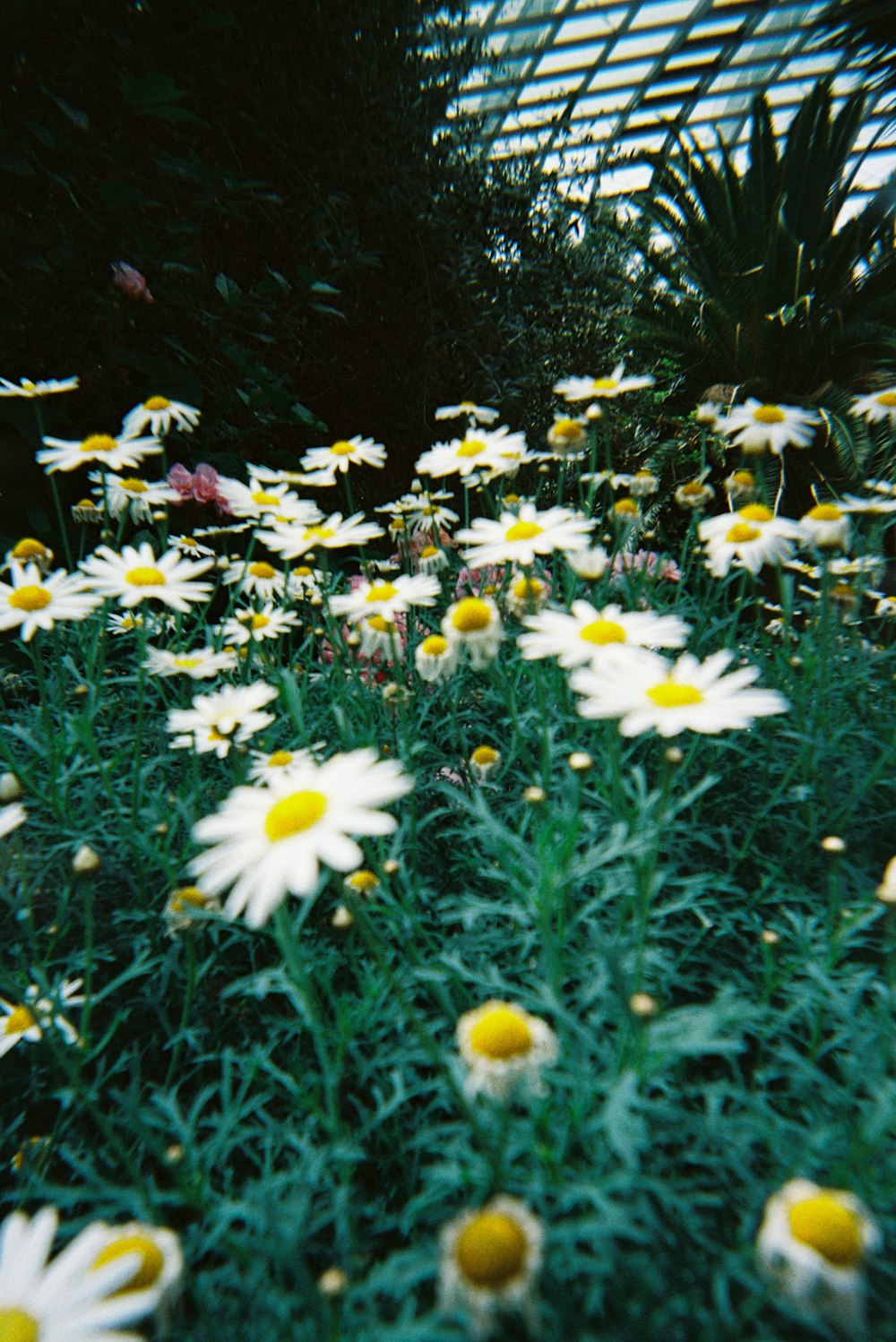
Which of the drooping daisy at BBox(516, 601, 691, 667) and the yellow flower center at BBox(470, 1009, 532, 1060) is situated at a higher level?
the drooping daisy at BBox(516, 601, 691, 667)

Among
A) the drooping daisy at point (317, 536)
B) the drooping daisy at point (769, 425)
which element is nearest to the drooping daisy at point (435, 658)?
the drooping daisy at point (317, 536)

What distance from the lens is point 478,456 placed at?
3.94 ft

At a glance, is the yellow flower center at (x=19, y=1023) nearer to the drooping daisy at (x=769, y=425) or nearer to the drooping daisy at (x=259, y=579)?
the drooping daisy at (x=259, y=579)

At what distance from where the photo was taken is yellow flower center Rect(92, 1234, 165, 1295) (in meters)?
0.48

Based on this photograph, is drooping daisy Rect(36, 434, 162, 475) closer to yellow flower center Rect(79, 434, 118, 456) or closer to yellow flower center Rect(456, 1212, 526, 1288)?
yellow flower center Rect(79, 434, 118, 456)

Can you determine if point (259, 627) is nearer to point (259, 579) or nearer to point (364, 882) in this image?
point (259, 579)

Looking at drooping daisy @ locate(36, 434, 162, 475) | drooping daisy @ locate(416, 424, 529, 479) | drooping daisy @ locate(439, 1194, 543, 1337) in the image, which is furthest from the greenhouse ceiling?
drooping daisy @ locate(439, 1194, 543, 1337)

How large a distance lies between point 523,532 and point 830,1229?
731mm

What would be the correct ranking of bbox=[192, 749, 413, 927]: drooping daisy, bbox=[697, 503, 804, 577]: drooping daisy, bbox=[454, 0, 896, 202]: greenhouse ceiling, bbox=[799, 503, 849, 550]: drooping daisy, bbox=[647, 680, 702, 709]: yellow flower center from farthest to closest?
bbox=[454, 0, 896, 202]: greenhouse ceiling, bbox=[697, 503, 804, 577]: drooping daisy, bbox=[799, 503, 849, 550]: drooping daisy, bbox=[647, 680, 702, 709]: yellow flower center, bbox=[192, 749, 413, 927]: drooping daisy

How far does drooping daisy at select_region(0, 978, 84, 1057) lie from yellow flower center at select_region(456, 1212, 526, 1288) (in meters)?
0.41

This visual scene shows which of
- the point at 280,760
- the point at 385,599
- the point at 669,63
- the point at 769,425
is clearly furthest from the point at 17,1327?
the point at 669,63

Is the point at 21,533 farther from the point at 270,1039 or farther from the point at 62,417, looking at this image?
the point at 270,1039

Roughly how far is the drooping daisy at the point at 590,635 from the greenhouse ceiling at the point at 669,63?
6254 mm

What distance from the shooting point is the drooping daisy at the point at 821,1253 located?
0.41 metres
